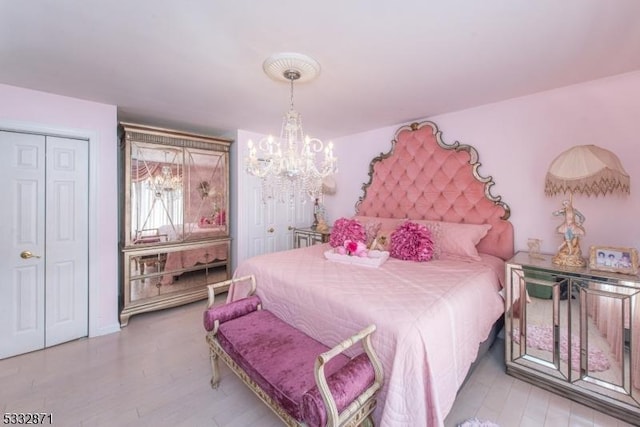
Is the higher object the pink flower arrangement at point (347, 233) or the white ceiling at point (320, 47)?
the white ceiling at point (320, 47)

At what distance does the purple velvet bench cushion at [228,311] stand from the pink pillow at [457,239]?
1850 millimetres

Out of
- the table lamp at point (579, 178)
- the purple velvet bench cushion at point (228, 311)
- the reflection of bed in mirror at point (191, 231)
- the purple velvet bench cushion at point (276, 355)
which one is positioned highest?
the table lamp at point (579, 178)

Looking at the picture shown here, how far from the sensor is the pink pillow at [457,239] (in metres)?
2.53

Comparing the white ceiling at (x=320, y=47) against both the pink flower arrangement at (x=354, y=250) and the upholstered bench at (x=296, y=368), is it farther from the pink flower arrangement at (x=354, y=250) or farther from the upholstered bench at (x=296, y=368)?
the upholstered bench at (x=296, y=368)

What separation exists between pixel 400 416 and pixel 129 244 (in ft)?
10.6

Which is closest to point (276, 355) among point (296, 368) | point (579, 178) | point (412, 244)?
point (296, 368)

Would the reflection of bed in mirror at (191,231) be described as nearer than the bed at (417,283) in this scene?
No

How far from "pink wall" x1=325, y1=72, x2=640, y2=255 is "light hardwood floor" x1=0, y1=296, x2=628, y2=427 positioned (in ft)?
4.48

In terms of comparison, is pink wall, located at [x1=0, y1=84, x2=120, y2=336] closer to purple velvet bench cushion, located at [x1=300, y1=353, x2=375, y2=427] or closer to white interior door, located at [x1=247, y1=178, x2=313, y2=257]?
white interior door, located at [x1=247, y1=178, x2=313, y2=257]

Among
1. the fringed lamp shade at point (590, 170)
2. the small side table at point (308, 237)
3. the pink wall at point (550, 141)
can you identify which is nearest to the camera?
the fringed lamp shade at point (590, 170)

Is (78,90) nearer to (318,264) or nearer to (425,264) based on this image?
(318,264)

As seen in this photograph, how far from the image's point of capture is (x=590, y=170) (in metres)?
1.87

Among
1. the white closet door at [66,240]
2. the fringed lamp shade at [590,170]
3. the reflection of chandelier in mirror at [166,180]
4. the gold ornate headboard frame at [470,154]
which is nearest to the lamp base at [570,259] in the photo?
the fringed lamp shade at [590,170]

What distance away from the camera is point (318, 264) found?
7.83 feet
